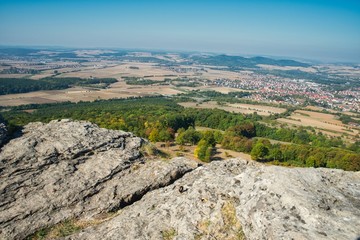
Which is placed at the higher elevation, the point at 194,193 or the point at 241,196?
the point at 241,196

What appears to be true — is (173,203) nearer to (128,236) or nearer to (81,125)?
(128,236)

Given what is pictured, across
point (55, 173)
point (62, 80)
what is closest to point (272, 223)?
point (55, 173)

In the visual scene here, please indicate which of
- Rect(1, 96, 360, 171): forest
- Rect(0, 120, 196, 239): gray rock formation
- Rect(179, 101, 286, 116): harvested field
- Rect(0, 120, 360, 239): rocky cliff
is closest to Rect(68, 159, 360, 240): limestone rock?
Rect(0, 120, 360, 239): rocky cliff

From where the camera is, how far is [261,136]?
8019 centimetres

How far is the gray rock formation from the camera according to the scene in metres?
16.1

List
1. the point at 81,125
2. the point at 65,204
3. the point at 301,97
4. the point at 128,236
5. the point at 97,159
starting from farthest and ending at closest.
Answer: the point at 301,97
the point at 81,125
the point at 97,159
the point at 65,204
the point at 128,236

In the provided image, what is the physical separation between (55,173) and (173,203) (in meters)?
8.15

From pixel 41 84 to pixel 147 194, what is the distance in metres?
159

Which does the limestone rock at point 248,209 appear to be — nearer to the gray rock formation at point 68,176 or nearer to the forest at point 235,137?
the gray rock formation at point 68,176

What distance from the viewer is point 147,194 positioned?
57.0ft

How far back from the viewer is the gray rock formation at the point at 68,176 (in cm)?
1608

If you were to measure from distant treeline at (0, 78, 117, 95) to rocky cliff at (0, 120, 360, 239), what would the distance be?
133912 millimetres

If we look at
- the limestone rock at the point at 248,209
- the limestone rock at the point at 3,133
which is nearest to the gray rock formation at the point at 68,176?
the limestone rock at the point at 3,133

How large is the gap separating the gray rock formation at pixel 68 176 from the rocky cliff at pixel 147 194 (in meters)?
0.06
